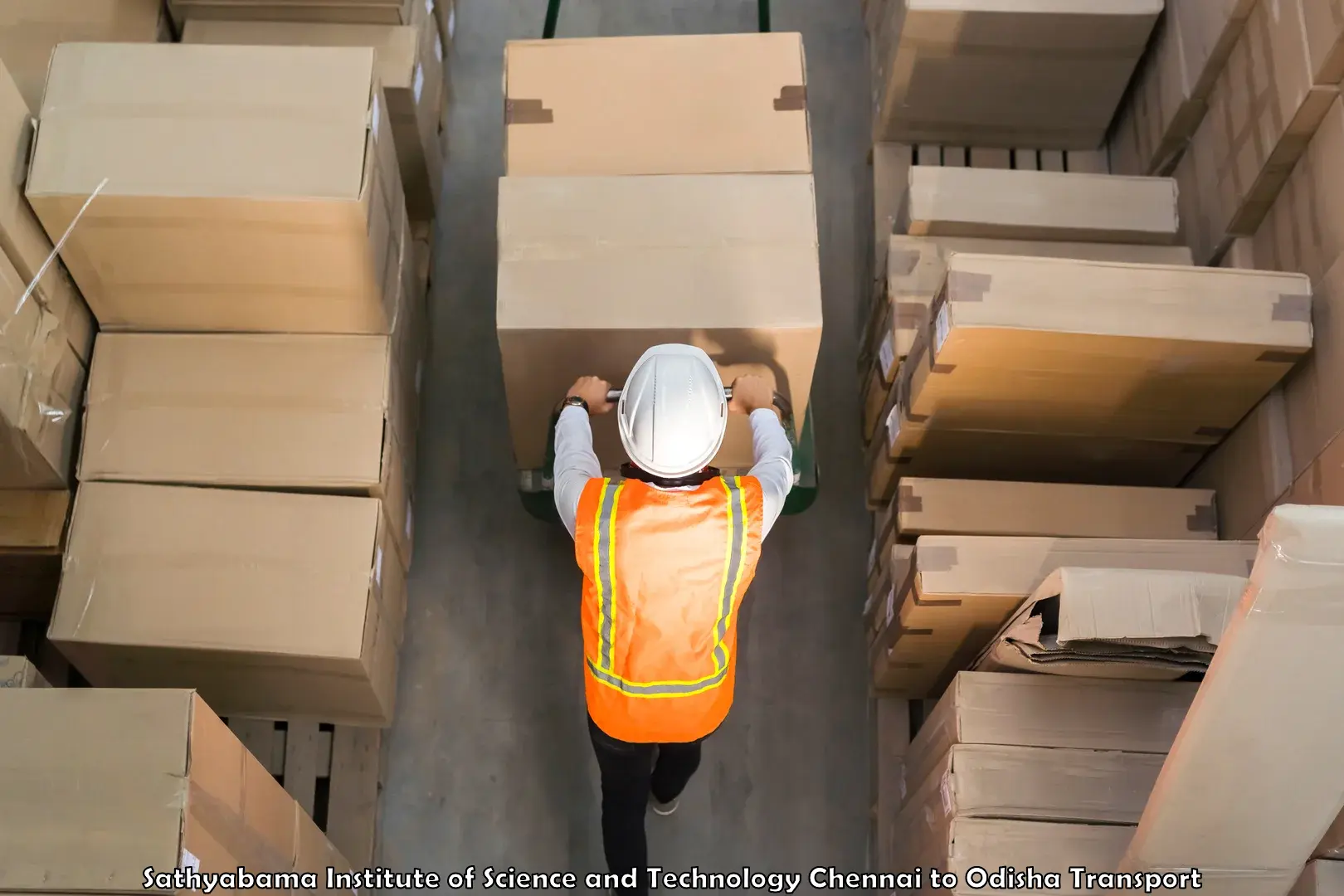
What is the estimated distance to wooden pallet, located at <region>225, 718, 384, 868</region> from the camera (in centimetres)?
283

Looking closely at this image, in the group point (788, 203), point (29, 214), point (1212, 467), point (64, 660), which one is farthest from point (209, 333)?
point (1212, 467)

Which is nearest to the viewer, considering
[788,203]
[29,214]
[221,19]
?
[29,214]

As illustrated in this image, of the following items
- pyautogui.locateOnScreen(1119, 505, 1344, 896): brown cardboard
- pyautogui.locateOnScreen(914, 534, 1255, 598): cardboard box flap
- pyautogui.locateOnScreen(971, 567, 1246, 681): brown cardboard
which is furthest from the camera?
pyautogui.locateOnScreen(914, 534, 1255, 598): cardboard box flap

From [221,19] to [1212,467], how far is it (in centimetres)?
286

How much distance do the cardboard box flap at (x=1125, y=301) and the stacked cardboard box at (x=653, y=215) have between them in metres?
0.34

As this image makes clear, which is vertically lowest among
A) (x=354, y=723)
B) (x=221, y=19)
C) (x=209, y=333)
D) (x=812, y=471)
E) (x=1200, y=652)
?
(x=354, y=723)

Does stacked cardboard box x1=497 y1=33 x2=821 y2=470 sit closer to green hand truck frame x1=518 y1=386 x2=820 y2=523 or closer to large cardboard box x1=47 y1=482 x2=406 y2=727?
green hand truck frame x1=518 y1=386 x2=820 y2=523

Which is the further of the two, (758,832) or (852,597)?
(852,597)

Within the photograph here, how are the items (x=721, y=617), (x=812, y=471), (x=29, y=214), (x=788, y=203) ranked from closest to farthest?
(x=721, y=617)
(x=29, y=214)
(x=788, y=203)
(x=812, y=471)

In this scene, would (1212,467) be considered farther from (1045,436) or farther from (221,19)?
(221,19)

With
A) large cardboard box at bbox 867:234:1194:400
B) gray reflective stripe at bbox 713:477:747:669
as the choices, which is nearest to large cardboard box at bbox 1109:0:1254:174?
large cardboard box at bbox 867:234:1194:400

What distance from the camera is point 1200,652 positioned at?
2.15 meters

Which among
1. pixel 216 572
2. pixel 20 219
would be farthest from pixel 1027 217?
pixel 20 219

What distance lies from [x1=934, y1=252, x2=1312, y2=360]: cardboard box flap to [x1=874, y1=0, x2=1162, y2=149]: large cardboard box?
1.14 m
